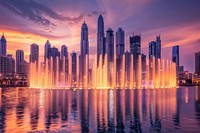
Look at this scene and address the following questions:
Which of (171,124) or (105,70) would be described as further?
(105,70)

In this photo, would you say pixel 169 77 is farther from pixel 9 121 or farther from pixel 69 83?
pixel 9 121

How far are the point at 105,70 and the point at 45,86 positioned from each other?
1189 inches

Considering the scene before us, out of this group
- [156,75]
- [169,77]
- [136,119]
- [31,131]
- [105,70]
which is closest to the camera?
[31,131]

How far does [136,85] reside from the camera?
122125mm

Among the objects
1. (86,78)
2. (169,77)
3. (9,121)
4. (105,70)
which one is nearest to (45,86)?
(86,78)

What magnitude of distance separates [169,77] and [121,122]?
10055cm

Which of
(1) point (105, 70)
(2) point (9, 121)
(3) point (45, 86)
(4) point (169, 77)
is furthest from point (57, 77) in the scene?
(2) point (9, 121)

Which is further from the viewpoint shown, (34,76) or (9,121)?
(34,76)

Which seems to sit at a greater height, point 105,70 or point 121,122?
point 105,70

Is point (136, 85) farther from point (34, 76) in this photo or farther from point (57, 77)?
point (34, 76)

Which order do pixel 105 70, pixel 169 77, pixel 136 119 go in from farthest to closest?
pixel 169 77, pixel 105 70, pixel 136 119

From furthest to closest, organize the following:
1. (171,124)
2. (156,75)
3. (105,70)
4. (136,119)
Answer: (156,75)
(105,70)
(136,119)
(171,124)

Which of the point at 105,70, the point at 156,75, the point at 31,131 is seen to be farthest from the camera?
the point at 156,75

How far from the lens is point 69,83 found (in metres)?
123
